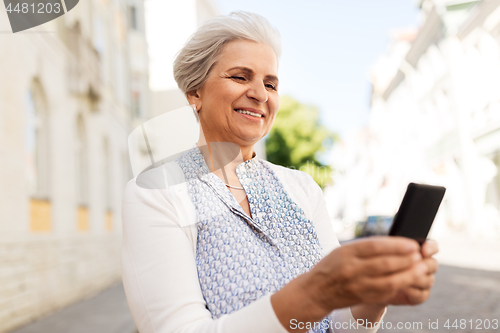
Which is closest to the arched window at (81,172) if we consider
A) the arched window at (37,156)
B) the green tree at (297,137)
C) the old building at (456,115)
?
the arched window at (37,156)

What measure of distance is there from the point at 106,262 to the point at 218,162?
9.78 m

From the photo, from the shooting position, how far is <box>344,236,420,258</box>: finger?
73 centimetres

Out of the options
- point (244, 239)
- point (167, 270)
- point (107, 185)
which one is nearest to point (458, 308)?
point (244, 239)

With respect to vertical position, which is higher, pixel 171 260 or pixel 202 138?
pixel 202 138

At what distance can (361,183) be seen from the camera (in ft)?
12.7

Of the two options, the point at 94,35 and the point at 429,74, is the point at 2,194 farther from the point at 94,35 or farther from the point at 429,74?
the point at 429,74

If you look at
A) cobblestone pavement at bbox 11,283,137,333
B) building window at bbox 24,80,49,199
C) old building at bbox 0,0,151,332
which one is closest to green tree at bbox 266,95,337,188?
old building at bbox 0,0,151,332

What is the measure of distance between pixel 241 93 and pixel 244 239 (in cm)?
48

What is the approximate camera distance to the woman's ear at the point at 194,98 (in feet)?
5.18

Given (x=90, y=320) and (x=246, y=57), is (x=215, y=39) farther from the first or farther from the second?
(x=90, y=320)

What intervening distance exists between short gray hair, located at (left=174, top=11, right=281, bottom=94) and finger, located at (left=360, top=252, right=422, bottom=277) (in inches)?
36.2

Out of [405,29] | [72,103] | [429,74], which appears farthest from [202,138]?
[405,29]

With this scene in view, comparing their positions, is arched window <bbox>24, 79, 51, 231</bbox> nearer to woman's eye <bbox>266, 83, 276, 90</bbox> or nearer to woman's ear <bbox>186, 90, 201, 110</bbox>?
woman's ear <bbox>186, 90, 201, 110</bbox>

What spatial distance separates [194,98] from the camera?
1.59 m
